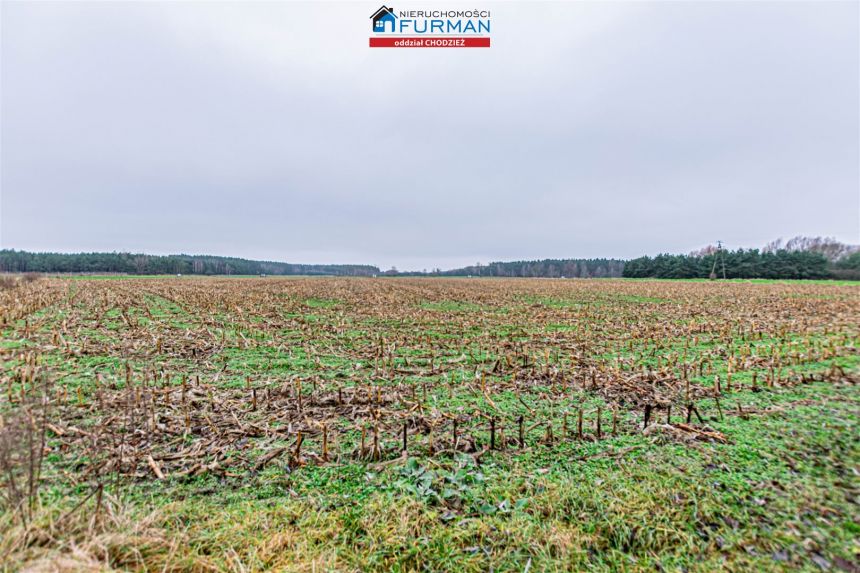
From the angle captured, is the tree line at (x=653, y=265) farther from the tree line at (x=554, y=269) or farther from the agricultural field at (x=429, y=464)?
the agricultural field at (x=429, y=464)

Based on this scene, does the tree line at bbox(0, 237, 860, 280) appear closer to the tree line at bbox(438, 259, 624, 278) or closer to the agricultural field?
the tree line at bbox(438, 259, 624, 278)

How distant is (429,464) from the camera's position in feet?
12.8

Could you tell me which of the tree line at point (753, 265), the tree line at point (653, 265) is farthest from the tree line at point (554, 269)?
the tree line at point (753, 265)

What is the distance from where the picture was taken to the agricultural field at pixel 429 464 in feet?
8.66

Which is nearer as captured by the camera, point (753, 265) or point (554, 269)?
point (753, 265)

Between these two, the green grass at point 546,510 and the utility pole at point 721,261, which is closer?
the green grass at point 546,510

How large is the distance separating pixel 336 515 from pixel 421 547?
844 mm

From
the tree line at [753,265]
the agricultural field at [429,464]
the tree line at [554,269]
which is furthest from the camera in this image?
the tree line at [554,269]

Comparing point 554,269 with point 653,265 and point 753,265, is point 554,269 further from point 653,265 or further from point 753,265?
point 753,265

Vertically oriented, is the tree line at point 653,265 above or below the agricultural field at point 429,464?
above

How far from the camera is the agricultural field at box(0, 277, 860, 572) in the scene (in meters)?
2.64

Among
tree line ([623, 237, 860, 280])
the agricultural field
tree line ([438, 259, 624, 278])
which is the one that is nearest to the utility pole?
tree line ([623, 237, 860, 280])

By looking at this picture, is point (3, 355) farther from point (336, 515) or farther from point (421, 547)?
point (421, 547)

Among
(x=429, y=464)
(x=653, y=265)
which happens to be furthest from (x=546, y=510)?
Answer: (x=653, y=265)
